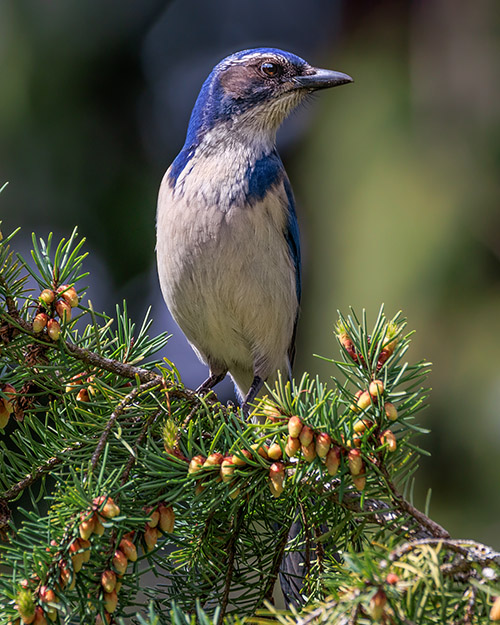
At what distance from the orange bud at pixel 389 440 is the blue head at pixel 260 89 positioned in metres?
2.75

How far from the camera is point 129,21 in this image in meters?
6.24

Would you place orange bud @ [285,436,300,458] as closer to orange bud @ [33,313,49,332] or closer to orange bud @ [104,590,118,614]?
orange bud @ [104,590,118,614]

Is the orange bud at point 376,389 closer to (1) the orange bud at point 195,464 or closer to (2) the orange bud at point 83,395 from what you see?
(1) the orange bud at point 195,464

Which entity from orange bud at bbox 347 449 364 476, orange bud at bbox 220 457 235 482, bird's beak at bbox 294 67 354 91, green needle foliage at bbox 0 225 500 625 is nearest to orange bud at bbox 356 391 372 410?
green needle foliage at bbox 0 225 500 625

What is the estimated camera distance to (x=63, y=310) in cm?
215

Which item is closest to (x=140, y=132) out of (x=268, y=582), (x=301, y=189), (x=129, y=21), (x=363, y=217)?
(x=129, y=21)

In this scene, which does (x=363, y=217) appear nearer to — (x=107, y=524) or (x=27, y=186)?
(x=27, y=186)

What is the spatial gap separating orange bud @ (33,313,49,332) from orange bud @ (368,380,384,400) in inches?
37.9

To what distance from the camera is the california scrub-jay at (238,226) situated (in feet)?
12.1

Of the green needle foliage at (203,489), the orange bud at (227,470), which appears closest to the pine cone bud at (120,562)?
the green needle foliage at (203,489)

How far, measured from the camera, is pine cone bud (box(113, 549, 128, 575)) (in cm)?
177

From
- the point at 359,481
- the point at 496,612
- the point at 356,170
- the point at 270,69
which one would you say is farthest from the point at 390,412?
the point at 356,170

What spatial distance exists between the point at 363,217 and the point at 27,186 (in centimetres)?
270

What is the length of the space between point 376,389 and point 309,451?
246mm
